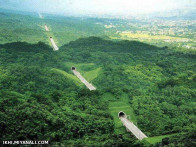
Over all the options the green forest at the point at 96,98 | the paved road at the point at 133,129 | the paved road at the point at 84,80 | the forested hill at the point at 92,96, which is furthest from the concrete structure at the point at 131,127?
the paved road at the point at 84,80

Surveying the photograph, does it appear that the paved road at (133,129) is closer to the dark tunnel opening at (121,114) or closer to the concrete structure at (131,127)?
the concrete structure at (131,127)

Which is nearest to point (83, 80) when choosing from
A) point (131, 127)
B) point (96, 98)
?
point (96, 98)

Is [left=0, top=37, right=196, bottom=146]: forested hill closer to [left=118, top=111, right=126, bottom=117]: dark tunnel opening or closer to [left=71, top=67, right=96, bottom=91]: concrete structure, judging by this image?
[left=118, top=111, right=126, bottom=117]: dark tunnel opening

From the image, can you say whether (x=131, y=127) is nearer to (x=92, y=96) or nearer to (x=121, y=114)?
(x=121, y=114)

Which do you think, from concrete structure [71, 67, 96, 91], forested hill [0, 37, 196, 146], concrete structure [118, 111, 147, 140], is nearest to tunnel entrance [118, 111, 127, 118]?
concrete structure [118, 111, 147, 140]

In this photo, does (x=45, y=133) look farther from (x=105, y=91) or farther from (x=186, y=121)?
(x=186, y=121)

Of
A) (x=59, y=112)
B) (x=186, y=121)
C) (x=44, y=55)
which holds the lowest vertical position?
(x=186, y=121)

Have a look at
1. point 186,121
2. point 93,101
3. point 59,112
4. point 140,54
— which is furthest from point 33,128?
point 140,54
